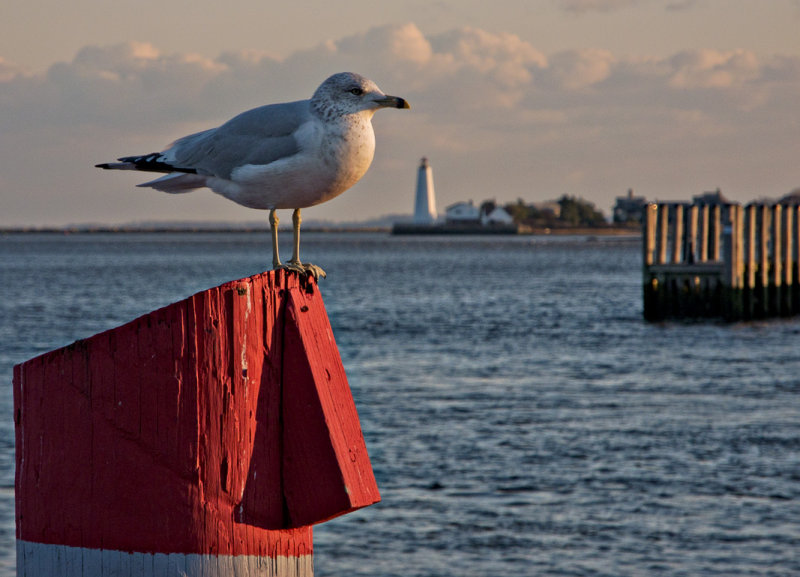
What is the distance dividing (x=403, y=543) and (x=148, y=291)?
5191 centimetres

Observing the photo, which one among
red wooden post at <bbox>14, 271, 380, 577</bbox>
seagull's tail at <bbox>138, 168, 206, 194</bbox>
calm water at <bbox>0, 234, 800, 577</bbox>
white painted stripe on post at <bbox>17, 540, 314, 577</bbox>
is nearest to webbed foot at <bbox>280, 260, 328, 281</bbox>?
red wooden post at <bbox>14, 271, 380, 577</bbox>

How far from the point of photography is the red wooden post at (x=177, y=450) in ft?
7.62

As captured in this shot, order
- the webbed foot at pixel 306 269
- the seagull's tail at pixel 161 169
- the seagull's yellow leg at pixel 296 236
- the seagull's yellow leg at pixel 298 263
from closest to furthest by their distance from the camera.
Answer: the webbed foot at pixel 306 269 < the seagull's yellow leg at pixel 298 263 < the seagull's yellow leg at pixel 296 236 < the seagull's tail at pixel 161 169

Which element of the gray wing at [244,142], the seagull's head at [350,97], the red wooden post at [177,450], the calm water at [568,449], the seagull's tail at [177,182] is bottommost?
the calm water at [568,449]

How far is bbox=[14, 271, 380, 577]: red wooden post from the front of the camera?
2.32m

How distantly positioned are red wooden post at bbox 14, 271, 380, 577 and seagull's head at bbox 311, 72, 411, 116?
1.35m

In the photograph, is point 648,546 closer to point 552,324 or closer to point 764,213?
point 764,213

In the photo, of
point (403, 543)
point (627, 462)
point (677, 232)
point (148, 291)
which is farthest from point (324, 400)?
point (148, 291)

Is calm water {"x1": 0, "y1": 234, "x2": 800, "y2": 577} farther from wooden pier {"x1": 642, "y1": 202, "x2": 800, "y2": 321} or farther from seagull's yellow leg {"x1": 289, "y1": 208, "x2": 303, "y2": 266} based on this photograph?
seagull's yellow leg {"x1": 289, "y1": 208, "x2": 303, "y2": 266}

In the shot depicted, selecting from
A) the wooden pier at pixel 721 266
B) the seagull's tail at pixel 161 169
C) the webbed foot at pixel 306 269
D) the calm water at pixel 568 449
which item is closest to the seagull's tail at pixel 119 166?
the seagull's tail at pixel 161 169

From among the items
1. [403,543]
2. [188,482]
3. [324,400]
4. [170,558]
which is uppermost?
[324,400]

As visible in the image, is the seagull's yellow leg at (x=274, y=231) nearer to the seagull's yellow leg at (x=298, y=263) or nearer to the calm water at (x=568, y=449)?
the seagull's yellow leg at (x=298, y=263)

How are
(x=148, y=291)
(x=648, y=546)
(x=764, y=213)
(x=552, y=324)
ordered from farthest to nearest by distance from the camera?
1. (x=148, y=291)
2. (x=552, y=324)
3. (x=764, y=213)
4. (x=648, y=546)

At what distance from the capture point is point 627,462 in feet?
45.6
